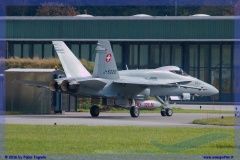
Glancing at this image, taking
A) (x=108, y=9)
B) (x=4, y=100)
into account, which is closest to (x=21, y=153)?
(x=4, y=100)

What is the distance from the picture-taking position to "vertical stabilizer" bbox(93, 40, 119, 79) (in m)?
37.4

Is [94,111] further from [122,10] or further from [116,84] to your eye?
[122,10]

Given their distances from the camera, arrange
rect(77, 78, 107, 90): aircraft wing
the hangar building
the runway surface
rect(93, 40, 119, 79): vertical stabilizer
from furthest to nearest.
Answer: the hangar building
rect(93, 40, 119, 79): vertical stabilizer
rect(77, 78, 107, 90): aircraft wing
the runway surface

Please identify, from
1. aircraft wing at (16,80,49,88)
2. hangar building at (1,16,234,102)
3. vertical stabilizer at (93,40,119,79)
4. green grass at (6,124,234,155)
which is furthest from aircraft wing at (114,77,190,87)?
hangar building at (1,16,234,102)

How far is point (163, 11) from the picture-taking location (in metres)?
71.1

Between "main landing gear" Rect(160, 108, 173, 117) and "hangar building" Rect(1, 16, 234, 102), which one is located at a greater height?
"hangar building" Rect(1, 16, 234, 102)

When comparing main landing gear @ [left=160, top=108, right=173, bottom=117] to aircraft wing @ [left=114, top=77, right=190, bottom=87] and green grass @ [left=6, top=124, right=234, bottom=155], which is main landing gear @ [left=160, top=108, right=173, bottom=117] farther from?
green grass @ [left=6, top=124, right=234, bottom=155]

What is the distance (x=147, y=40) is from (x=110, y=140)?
38224 mm

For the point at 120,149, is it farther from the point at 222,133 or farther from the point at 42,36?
the point at 42,36

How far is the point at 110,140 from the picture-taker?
926 inches

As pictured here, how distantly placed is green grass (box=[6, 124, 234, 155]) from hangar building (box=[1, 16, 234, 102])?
106ft

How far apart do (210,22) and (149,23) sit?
14.0ft

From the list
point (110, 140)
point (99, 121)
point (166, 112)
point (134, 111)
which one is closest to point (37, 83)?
point (134, 111)

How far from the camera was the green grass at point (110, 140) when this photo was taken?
2069 cm
